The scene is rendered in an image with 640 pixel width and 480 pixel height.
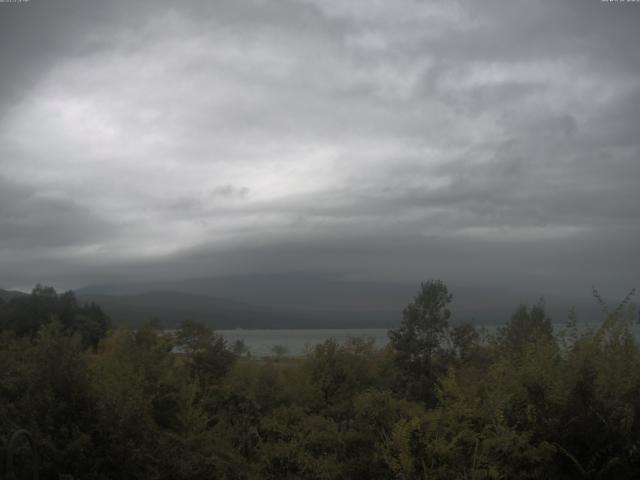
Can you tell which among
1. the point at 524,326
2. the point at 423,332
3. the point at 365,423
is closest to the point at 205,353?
the point at 423,332

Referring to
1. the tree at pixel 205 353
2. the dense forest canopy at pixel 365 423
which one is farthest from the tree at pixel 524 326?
the tree at pixel 205 353

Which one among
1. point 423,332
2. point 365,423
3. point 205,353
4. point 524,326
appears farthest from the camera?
point 423,332

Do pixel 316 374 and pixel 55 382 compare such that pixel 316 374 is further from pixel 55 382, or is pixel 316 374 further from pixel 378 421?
pixel 55 382

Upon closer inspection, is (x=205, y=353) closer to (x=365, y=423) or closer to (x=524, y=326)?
(x=524, y=326)

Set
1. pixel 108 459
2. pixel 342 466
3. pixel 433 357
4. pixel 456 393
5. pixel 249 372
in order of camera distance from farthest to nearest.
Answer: pixel 433 357
pixel 249 372
pixel 342 466
pixel 456 393
pixel 108 459

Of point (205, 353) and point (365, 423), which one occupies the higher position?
point (205, 353)

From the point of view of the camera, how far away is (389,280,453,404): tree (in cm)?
2862

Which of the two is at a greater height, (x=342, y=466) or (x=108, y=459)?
(x=108, y=459)

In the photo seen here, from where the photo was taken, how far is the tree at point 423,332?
1127 inches

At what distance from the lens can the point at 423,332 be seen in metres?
29.2

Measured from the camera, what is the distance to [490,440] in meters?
9.93

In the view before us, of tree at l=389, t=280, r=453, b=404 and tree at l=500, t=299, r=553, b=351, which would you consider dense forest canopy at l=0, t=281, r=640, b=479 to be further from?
tree at l=389, t=280, r=453, b=404

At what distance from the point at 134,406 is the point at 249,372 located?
9.29 m

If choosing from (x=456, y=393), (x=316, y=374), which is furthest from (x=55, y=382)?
(x=316, y=374)
